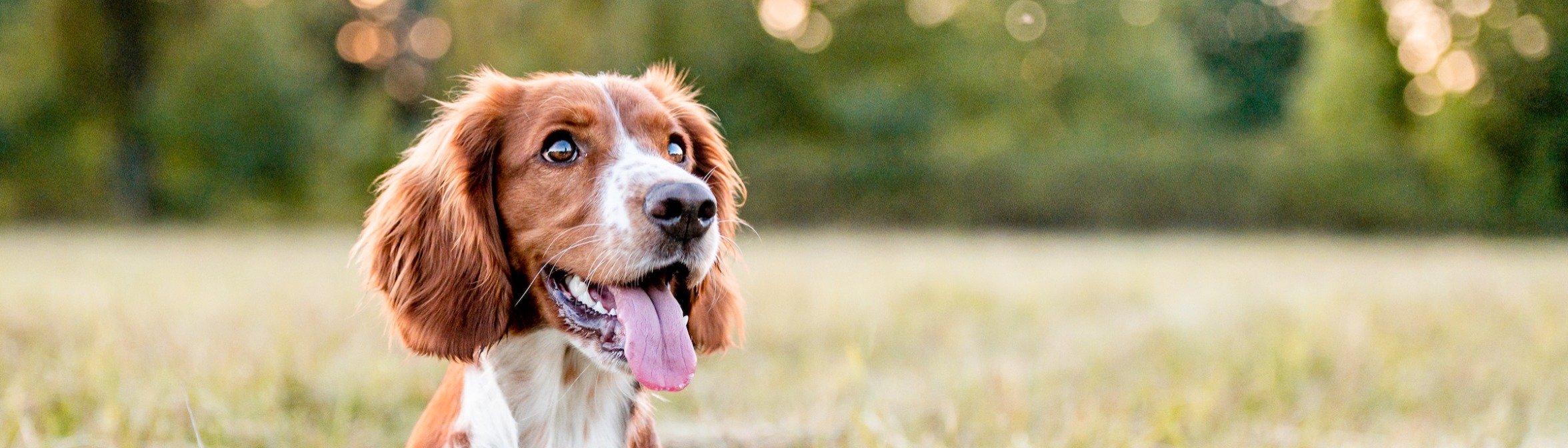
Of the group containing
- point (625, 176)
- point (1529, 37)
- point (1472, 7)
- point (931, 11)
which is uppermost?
point (931, 11)

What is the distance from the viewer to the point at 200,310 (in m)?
6.04

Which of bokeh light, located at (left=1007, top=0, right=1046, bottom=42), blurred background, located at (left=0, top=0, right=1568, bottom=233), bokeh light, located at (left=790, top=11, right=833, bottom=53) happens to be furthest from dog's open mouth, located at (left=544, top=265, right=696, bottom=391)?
bokeh light, located at (left=790, top=11, right=833, bottom=53)

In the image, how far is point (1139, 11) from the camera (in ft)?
91.5

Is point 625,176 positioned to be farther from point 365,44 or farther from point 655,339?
point 365,44

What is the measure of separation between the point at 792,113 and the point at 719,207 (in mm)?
23018

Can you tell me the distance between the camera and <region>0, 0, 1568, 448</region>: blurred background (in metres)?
3.96

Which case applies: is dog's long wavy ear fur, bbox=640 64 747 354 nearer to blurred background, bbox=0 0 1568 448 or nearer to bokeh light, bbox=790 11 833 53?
blurred background, bbox=0 0 1568 448

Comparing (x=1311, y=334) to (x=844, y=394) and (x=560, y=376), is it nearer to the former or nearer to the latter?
(x=844, y=394)

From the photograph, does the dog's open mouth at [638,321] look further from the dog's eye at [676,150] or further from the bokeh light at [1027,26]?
the bokeh light at [1027,26]

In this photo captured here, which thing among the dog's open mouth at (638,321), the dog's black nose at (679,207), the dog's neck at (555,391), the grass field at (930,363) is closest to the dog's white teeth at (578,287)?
the dog's open mouth at (638,321)

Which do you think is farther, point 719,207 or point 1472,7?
point 1472,7

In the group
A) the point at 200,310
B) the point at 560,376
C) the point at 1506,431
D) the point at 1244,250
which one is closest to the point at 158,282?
the point at 200,310

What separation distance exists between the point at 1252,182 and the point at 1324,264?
10.5 m

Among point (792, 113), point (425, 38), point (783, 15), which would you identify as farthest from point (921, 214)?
point (425, 38)
